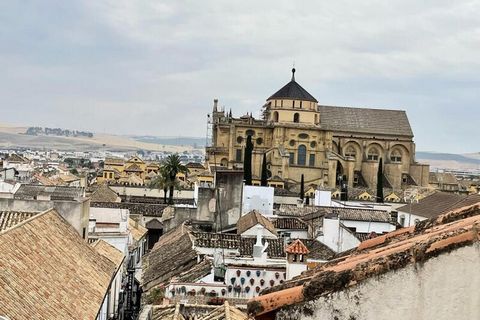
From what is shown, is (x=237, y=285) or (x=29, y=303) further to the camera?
(x=237, y=285)

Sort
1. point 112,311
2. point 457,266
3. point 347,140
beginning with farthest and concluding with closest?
point 347,140
point 112,311
point 457,266

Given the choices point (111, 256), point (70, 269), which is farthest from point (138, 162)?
point (70, 269)

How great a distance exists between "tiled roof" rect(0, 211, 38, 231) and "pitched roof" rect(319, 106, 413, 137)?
70.6 meters

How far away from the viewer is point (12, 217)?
1744cm

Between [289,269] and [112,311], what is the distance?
21.1ft

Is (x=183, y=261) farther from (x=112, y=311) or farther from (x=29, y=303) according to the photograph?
(x=29, y=303)

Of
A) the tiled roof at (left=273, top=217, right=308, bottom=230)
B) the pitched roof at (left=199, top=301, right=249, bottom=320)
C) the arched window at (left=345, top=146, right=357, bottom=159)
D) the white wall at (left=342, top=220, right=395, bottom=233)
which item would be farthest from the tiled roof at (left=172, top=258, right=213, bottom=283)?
the arched window at (left=345, top=146, right=357, bottom=159)

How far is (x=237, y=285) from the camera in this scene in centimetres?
1571

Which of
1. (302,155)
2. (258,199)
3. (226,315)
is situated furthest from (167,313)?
(302,155)

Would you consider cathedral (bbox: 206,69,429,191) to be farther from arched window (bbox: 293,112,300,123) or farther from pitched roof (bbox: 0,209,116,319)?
pitched roof (bbox: 0,209,116,319)

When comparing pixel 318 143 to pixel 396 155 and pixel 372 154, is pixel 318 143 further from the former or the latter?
pixel 396 155

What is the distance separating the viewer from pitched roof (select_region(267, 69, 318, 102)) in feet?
276

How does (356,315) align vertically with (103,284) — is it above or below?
above

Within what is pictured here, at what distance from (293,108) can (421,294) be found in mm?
80181
